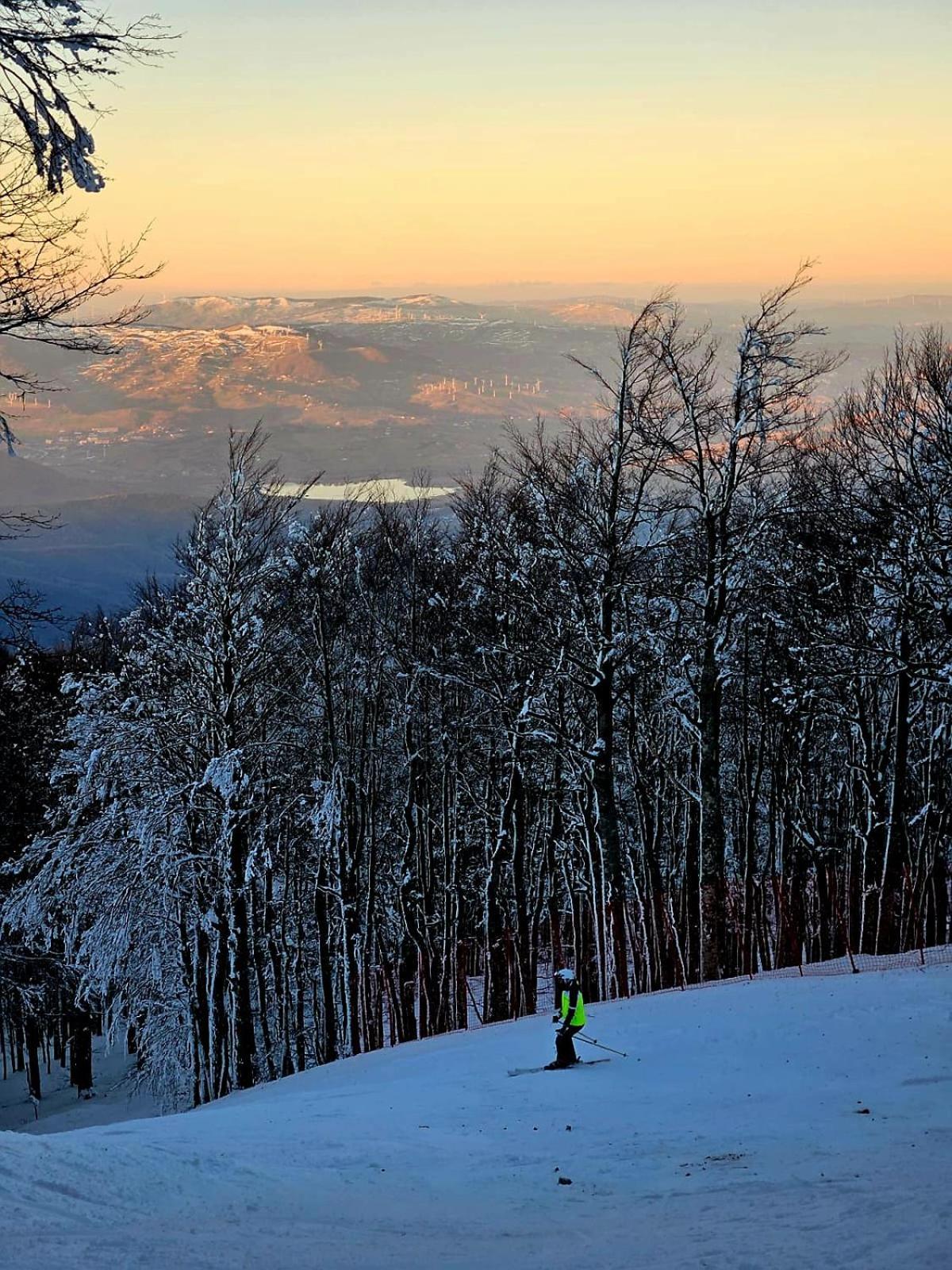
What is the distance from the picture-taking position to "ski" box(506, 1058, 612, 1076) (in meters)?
14.0

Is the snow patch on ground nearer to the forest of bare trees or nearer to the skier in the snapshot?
the forest of bare trees

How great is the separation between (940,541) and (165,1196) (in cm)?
1391

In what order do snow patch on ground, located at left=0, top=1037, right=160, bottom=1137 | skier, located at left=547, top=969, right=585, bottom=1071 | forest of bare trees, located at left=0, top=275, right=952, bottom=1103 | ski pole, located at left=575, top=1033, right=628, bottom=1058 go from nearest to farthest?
skier, located at left=547, top=969, right=585, bottom=1071 → ski pole, located at left=575, top=1033, right=628, bottom=1058 → forest of bare trees, located at left=0, top=275, right=952, bottom=1103 → snow patch on ground, located at left=0, top=1037, right=160, bottom=1137

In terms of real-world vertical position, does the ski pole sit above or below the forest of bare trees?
below

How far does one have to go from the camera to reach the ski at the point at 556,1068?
46.0ft

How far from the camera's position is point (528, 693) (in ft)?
72.6

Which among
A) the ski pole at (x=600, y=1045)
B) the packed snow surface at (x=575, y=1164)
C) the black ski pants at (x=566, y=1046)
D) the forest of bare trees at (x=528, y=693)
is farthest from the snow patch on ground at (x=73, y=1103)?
the packed snow surface at (x=575, y=1164)

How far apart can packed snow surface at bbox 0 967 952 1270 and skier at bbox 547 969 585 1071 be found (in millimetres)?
416

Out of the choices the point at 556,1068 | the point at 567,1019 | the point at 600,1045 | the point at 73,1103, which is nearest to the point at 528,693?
the point at 600,1045

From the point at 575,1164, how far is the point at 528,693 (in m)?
12.7

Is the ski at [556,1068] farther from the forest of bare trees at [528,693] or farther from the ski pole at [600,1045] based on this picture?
the forest of bare trees at [528,693]

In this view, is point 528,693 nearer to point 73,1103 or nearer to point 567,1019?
point 567,1019

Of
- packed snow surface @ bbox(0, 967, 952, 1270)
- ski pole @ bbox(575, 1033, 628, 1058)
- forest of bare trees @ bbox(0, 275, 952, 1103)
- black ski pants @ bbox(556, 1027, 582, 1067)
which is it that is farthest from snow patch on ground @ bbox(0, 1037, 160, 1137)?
packed snow surface @ bbox(0, 967, 952, 1270)

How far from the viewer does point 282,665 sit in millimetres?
22797
